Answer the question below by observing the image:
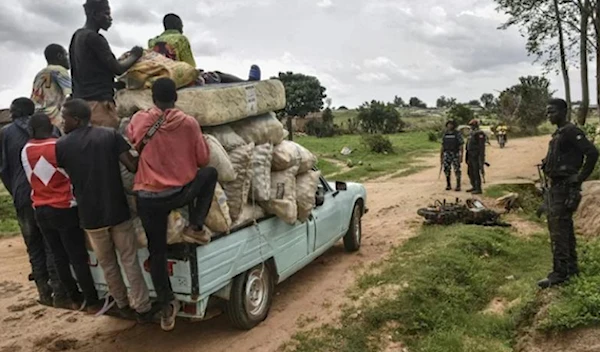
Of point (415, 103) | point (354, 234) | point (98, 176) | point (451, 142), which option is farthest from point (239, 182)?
point (415, 103)

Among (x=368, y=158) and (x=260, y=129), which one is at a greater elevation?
(x=260, y=129)

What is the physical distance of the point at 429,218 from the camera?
9023 mm

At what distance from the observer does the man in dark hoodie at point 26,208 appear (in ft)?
14.6

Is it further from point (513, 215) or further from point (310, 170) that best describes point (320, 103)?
point (310, 170)

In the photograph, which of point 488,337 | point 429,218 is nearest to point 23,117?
point 488,337

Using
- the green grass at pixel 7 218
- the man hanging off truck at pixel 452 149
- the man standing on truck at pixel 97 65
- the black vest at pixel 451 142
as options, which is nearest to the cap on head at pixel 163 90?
the man standing on truck at pixel 97 65

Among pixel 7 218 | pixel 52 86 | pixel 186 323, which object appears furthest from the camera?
pixel 7 218

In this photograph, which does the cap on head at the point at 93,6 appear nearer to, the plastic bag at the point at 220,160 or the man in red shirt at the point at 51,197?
the man in red shirt at the point at 51,197

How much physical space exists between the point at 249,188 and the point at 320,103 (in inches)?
1620

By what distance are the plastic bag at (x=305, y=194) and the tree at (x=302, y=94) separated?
1493 inches

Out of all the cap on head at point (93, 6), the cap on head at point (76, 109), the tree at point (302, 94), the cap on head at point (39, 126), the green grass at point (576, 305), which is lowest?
the green grass at point (576, 305)

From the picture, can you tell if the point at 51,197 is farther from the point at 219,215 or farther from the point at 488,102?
the point at 488,102

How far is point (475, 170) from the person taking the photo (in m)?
11.7

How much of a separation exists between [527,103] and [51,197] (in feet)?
119
